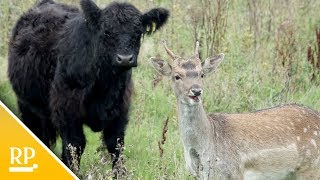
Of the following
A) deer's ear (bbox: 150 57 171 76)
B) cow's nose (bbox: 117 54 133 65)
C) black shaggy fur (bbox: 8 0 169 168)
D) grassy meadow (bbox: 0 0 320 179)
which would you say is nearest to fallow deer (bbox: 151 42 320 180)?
deer's ear (bbox: 150 57 171 76)

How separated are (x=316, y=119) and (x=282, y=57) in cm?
339

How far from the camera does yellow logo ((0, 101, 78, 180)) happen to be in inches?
271

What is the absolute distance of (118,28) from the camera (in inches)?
330

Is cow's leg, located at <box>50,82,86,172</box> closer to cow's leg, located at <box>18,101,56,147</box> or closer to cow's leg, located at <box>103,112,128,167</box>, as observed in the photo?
cow's leg, located at <box>103,112,128,167</box>

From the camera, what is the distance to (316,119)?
8.12m

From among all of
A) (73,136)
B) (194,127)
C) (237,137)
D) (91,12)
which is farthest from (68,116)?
(237,137)

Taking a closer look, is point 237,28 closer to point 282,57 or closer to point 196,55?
point 282,57

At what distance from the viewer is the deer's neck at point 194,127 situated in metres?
7.50

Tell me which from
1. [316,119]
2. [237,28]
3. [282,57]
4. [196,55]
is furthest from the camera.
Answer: [237,28]

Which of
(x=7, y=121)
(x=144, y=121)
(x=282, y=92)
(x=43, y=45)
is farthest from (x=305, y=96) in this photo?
(x=7, y=121)

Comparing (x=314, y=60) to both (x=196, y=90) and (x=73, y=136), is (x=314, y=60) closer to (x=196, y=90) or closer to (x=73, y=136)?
(x=73, y=136)

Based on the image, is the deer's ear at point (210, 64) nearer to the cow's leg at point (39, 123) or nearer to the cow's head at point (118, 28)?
the cow's head at point (118, 28)

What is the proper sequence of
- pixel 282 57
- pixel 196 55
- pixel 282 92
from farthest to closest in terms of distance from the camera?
1. pixel 282 57
2. pixel 282 92
3. pixel 196 55

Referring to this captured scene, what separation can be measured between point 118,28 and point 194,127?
144 cm
